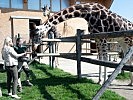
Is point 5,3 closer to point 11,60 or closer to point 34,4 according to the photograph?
point 34,4

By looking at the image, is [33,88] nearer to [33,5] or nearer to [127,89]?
[127,89]

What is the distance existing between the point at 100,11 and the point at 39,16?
14920 millimetres

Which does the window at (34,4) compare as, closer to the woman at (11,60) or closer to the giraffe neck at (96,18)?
the giraffe neck at (96,18)

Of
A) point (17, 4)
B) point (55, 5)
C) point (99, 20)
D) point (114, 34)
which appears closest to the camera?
point (114, 34)

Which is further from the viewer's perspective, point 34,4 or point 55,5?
point 55,5

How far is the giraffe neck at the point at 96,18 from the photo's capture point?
10.1 metres

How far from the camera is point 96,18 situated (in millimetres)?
10195

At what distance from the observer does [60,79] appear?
9719 mm

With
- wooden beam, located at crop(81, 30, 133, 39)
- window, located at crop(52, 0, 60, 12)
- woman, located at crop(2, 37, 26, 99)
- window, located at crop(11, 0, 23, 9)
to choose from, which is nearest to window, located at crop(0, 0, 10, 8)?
window, located at crop(11, 0, 23, 9)

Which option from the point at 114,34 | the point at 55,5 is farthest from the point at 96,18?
the point at 55,5

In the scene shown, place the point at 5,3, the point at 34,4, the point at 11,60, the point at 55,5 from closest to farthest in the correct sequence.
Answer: the point at 11,60 → the point at 5,3 → the point at 34,4 → the point at 55,5

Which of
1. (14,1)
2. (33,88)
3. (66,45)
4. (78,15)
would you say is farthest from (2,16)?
(33,88)

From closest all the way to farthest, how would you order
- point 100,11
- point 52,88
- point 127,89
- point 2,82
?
point 52,88
point 127,89
point 2,82
point 100,11

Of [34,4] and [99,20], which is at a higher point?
[34,4]
